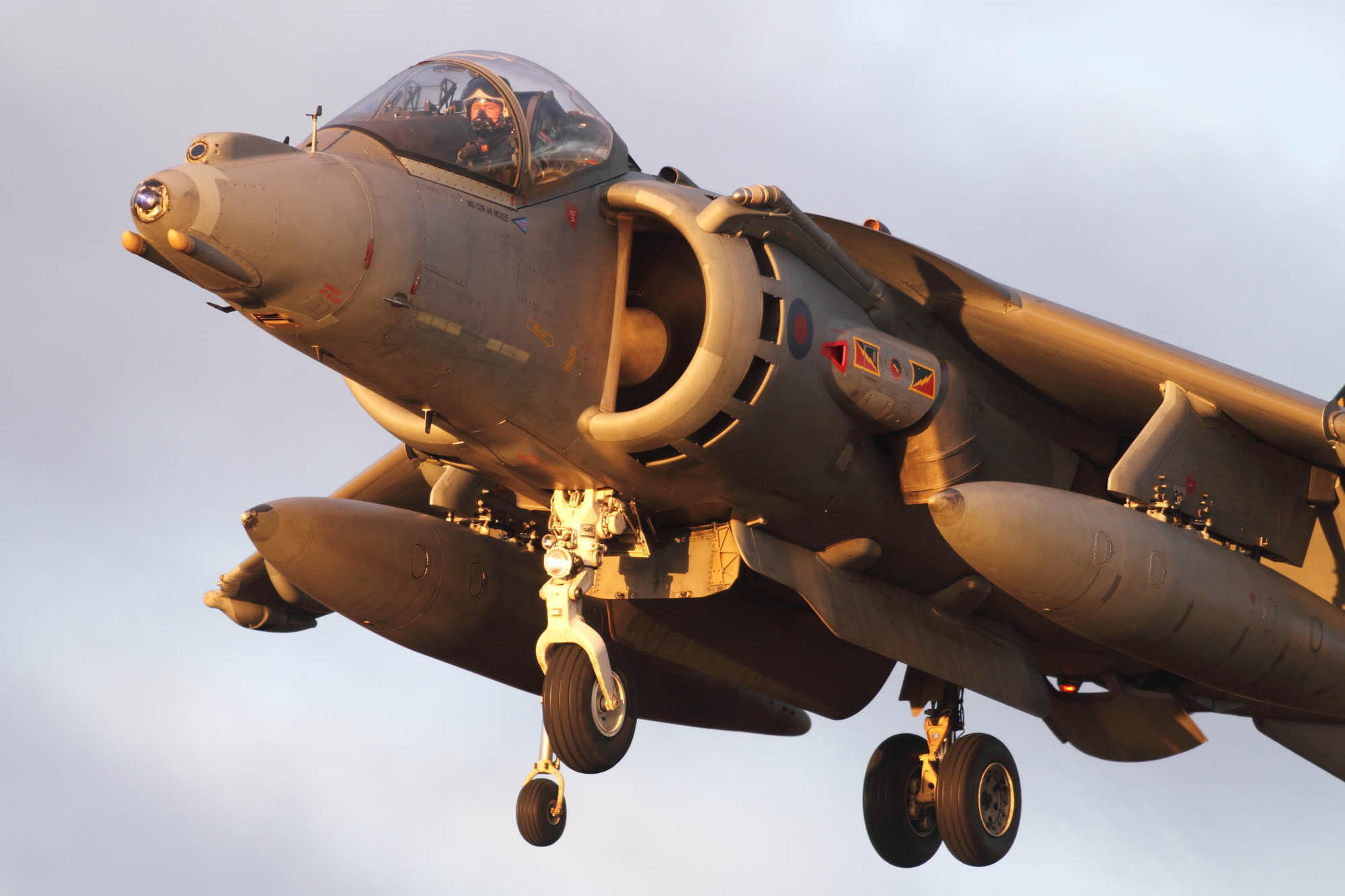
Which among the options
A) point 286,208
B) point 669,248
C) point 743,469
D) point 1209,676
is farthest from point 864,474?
point 286,208

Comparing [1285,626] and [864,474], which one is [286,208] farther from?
[1285,626]

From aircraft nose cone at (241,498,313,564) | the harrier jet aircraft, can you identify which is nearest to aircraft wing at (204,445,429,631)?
the harrier jet aircraft

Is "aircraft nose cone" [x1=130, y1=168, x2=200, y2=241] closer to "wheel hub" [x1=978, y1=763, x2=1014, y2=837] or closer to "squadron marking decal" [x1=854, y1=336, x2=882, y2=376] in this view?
"squadron marking decal" [x1=854, y1=336, x2=882, y2=376]

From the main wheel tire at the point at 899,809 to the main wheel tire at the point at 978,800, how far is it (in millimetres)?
682

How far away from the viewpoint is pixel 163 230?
8.17 meters

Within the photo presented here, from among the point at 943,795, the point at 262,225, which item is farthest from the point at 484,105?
the point at 943,795

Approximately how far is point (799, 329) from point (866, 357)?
548 mm

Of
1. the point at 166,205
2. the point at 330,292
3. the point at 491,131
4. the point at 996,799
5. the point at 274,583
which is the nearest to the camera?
the point at 166,205

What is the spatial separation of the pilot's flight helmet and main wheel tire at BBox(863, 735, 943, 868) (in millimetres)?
5660

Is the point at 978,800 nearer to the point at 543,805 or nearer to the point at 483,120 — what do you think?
the point at 543,805

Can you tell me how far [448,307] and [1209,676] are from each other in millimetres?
5037

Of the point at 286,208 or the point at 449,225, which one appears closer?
the point at 286,208

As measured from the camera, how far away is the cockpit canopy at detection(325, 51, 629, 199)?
9297mm

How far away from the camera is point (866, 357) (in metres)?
10.2
